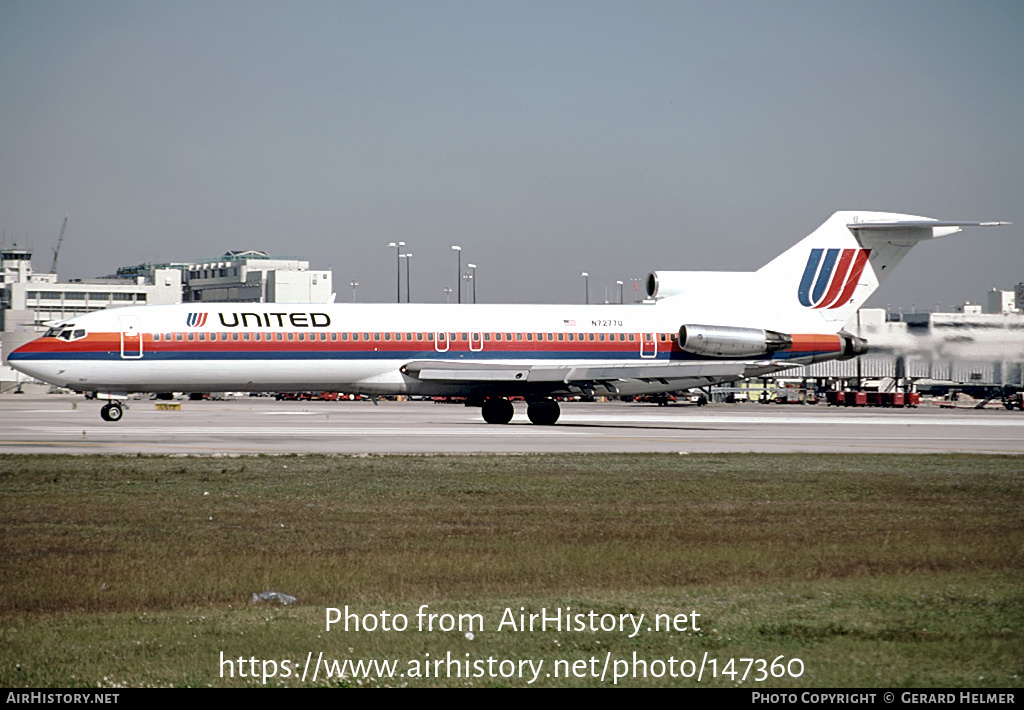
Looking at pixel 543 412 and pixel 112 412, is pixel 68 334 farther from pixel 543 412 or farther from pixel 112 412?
pixel 543 412

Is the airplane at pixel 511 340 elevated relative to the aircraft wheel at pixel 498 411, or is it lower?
elevated

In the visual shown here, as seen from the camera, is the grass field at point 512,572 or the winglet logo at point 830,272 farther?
the winglet logo at point 830,272

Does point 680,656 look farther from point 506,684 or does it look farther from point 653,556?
point 653,556

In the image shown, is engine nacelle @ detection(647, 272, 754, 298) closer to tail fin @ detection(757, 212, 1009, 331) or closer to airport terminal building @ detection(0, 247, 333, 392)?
tail fin @ detection(757, 212, 1009, 331)

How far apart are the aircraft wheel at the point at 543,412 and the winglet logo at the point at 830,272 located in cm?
1090

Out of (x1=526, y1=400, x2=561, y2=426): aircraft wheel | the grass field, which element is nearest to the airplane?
(x1=526, y1=400, x2=561, y2=426): aircraft wheel

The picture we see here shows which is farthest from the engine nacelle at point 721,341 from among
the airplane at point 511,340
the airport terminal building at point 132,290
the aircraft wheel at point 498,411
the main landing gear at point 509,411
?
the airport terminal building at point 132,290

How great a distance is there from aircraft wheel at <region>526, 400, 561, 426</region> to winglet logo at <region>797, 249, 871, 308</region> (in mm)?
10901

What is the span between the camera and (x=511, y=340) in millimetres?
42062

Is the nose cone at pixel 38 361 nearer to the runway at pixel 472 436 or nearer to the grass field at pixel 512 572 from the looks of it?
the runway at pixel 472 436

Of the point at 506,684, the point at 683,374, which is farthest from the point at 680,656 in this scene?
the point at 683,374

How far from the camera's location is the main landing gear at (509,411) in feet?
138

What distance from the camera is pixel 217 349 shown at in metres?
39.0

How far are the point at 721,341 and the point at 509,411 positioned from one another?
8507 millimetres
